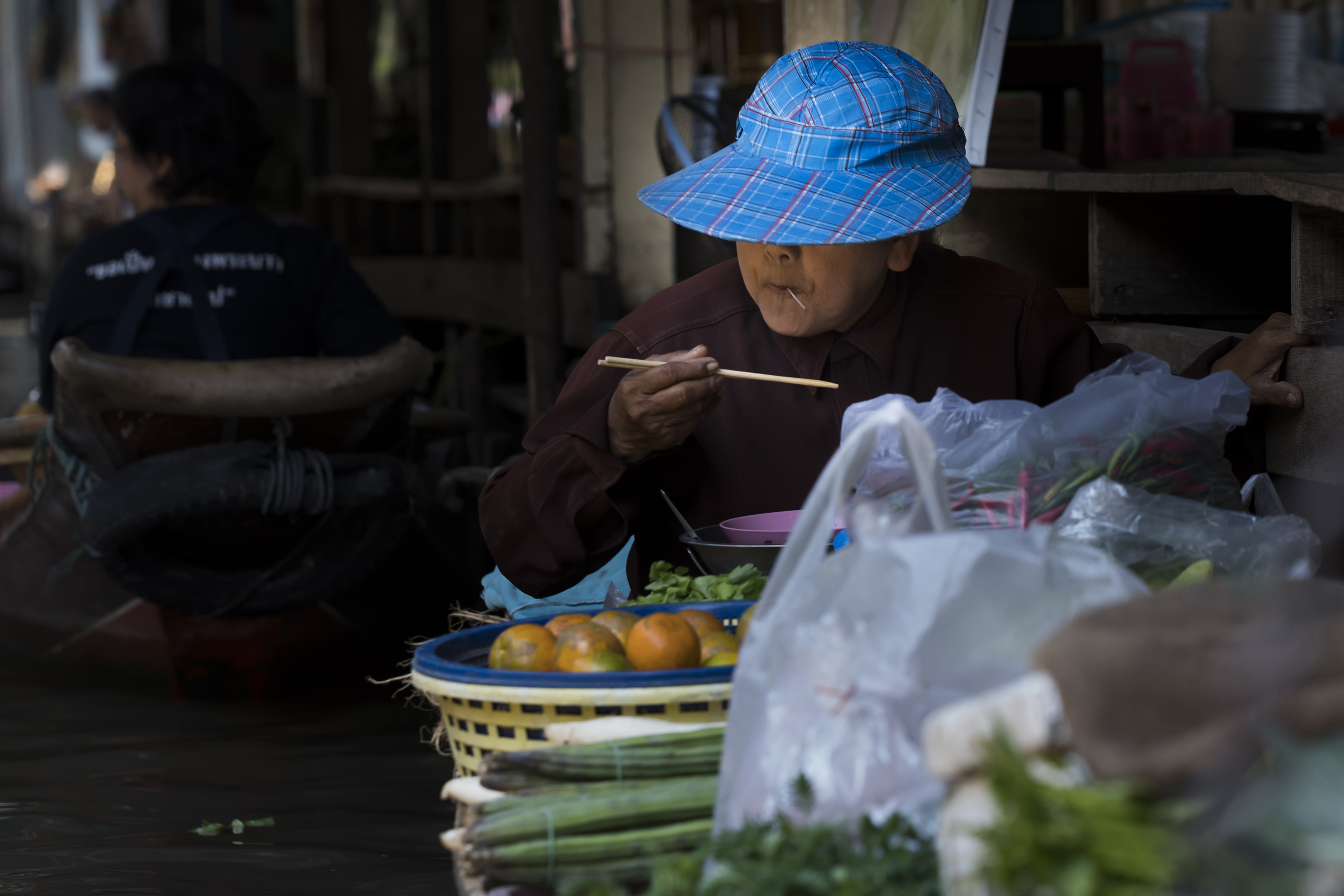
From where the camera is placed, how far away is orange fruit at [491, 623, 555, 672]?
5.40 ft

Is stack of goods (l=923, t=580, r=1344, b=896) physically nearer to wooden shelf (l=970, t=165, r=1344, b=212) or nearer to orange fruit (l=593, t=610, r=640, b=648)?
orange fruit (l=593, t=610, r=640, b=648)

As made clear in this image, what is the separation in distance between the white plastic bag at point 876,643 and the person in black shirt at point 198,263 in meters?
3.48

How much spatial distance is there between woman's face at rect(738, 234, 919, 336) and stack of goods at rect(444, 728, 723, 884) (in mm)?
911

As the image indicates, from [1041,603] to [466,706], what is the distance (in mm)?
646

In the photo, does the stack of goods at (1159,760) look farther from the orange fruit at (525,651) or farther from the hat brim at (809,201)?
the hat brim at (809,201)

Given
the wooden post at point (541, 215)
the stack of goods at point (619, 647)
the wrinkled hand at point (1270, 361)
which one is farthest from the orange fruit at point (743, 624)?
the wooden post at point (541, 215)

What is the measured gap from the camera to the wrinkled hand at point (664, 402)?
197cm

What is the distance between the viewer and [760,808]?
51.7 inches

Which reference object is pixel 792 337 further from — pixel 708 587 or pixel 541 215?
pixel 541 215

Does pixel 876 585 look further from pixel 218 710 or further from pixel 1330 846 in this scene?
pixel 218 710

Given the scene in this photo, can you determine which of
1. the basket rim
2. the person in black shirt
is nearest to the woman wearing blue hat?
the basket rim

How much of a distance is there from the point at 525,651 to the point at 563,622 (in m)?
0.13

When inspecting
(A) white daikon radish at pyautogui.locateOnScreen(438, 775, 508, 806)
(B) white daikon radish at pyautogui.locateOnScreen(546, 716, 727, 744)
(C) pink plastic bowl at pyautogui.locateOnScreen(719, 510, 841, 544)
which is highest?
(C) pink plastic bowl at pyautogui.locateOnScreen(719, 510, 841, 544)

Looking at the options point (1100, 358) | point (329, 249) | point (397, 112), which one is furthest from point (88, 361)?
point (397, 112)
